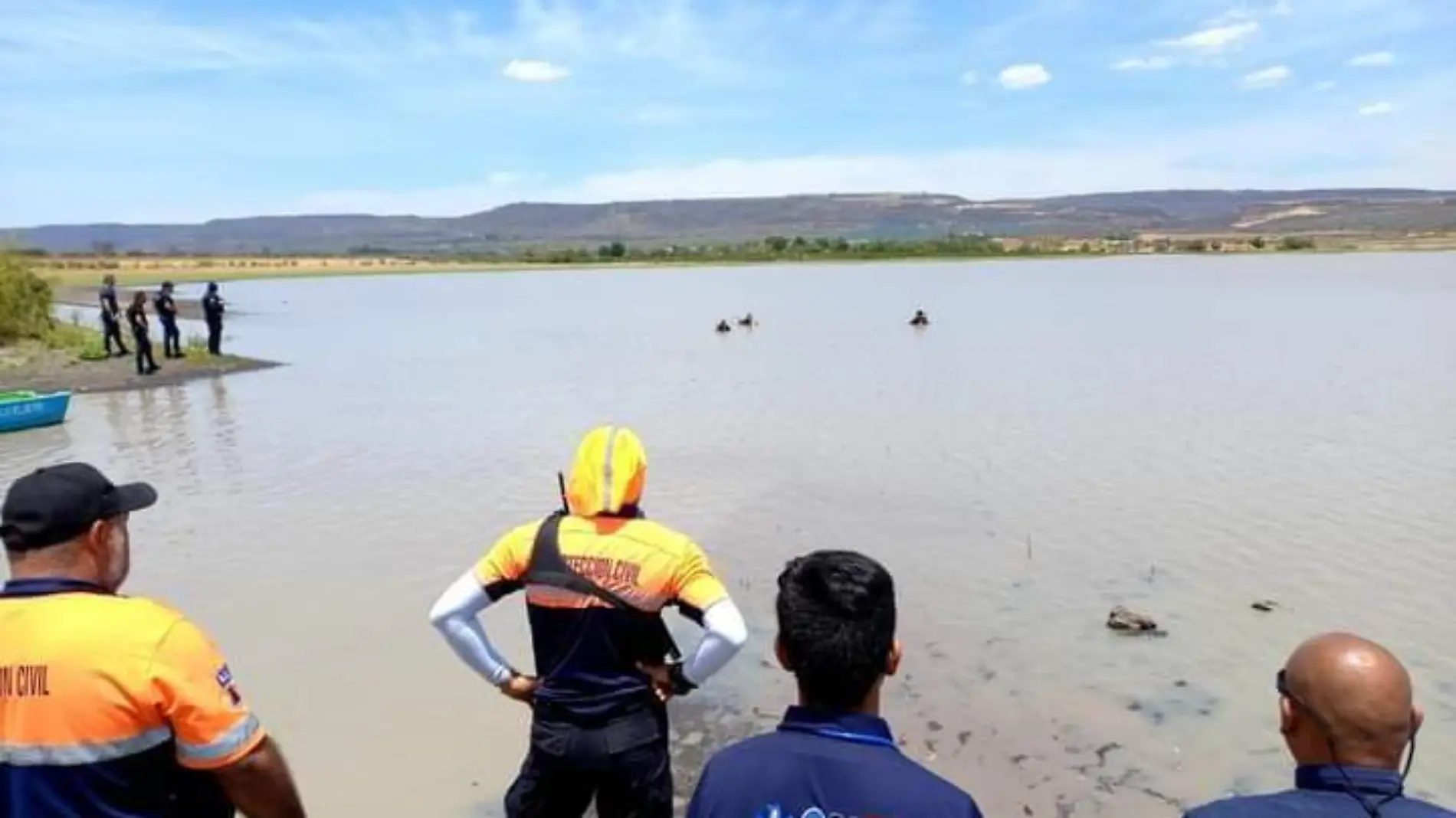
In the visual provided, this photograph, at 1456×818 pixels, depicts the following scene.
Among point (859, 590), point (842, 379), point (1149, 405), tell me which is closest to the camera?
point (859, 590)

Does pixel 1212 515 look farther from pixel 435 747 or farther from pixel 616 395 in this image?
pixel 616 395

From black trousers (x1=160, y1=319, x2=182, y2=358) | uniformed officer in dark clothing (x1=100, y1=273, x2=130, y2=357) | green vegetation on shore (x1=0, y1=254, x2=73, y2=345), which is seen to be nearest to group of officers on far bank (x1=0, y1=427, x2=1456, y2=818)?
uniformed officer in dark clothing (x1=100, y1=273, x2=130, y2=357)

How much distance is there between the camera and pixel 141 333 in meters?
25.4

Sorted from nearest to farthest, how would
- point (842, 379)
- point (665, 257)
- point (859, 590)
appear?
point (859, 590) → point (842, 379) → point (665, 257)

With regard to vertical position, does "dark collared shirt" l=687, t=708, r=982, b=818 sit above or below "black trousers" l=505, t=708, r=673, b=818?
above

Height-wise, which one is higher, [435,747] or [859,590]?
[859,590]

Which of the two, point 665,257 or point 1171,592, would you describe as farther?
point 665,257

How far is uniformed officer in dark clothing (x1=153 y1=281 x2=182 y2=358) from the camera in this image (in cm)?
2736

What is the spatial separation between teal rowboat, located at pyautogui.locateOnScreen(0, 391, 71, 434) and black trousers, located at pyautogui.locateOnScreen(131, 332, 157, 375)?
6.36 meters

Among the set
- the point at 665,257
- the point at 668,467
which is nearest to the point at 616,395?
the point at 668,467

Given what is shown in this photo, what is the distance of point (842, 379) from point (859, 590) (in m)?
24.2

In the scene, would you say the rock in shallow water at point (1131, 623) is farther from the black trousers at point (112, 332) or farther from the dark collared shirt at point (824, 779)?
the black trousers at point (112, 332)

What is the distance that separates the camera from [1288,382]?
78.4 ft

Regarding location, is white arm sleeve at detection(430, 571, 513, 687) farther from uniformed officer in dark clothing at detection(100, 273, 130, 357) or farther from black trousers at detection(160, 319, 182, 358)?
black trousers at detection(160, 319, 182, 358)
